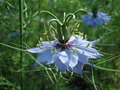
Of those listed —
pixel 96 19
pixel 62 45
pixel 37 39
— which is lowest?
pixel 37 39

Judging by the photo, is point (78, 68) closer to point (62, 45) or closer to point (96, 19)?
point (62, 45)

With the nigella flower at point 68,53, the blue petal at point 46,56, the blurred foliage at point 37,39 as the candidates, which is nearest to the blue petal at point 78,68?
the nigella flower at point 68,53

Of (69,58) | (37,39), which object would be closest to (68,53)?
(69,58)

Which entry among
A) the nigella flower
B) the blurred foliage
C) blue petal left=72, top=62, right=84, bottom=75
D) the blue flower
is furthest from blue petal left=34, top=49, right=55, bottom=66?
the blue flower

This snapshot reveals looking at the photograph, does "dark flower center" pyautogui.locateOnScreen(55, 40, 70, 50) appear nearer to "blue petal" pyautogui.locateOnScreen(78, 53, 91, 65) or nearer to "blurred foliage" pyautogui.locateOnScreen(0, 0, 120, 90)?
"blue petal" pyautogui.locateOnScreen(78, 53, 91, 65)

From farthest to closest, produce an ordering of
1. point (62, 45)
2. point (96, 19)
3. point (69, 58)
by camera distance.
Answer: point (96, 19) → point (62, 45) → point (69, 58)

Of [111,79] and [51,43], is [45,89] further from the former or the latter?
[51,43]

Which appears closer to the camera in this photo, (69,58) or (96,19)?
(69,58)
